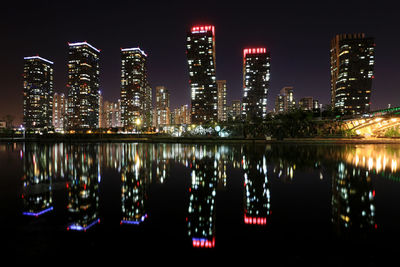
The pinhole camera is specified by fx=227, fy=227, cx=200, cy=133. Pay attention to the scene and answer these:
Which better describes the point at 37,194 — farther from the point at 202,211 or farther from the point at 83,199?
the point at 202,211

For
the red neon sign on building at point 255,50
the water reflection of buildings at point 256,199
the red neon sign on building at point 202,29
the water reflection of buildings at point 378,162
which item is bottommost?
the water reflection of buildings at point 378,162

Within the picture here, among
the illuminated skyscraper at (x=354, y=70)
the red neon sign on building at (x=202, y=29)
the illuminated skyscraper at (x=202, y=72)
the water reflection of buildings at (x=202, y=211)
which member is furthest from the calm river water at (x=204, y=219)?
the illuminated skyscraper at (x=354, y=70)

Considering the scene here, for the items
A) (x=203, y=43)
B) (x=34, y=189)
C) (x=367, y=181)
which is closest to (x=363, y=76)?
(x=203, y=43)

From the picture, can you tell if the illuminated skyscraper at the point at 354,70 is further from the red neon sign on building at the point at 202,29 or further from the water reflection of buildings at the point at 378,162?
the water reflection of buildings at the point at 378,162

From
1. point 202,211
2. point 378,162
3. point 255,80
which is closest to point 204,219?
point 202,211

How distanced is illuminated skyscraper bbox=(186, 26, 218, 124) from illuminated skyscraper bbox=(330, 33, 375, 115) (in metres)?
87.2

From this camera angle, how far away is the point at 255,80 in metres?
180

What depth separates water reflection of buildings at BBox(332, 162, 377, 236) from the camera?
583cm

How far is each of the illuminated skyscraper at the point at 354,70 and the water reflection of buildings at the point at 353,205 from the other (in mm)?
164132

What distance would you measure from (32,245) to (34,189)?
18.9ft

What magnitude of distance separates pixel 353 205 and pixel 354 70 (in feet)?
602

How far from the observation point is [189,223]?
239 inches

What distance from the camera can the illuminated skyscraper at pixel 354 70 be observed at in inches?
5965

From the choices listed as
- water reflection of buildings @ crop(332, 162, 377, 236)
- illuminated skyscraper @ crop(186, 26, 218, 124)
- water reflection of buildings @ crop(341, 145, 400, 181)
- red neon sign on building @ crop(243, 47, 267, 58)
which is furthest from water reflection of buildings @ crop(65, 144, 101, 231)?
red neon sign on building @ crop(243, 47, 267, 58)
